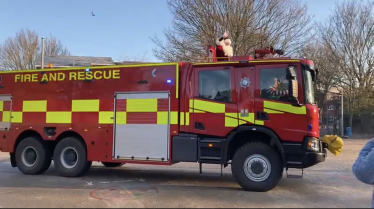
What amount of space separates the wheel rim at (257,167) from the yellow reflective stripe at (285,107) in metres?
1.05

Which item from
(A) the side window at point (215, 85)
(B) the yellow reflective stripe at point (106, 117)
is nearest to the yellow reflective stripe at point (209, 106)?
(A) the side window at point (215, 85)

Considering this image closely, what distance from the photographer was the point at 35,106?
30.7ft

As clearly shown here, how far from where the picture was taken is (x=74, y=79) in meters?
8.98

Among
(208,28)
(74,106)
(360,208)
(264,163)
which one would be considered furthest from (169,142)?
(208,28)

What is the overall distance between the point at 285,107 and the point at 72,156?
546 cm

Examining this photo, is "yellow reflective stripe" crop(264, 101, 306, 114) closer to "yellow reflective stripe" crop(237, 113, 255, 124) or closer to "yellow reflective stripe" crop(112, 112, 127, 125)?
"yellow reflective stripe" crop(237, 113, 255, 124)

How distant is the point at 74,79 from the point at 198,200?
4.60 m

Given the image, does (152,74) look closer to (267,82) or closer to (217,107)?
(217,107)

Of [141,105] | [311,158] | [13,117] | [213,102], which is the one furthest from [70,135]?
[311,158]

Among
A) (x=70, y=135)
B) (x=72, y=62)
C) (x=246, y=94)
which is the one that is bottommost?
(x=70, y=135)

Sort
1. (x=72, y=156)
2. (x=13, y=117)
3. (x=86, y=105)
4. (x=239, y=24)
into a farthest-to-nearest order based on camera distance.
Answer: (x=239, y=24), (x=13, y=117), (x=72, y=156), (x=86, y=105)

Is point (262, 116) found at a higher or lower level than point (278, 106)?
lower

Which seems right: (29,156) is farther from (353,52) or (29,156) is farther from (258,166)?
(353,52)

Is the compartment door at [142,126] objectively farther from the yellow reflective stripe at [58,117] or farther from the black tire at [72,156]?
the yellow reflective stripe at [58,117]
